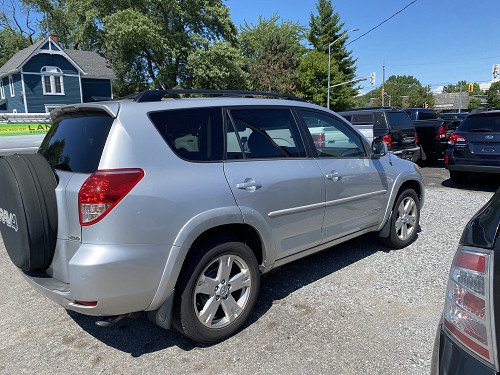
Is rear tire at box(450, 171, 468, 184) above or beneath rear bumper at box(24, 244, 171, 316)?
beneath

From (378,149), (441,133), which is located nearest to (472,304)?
(378,149)

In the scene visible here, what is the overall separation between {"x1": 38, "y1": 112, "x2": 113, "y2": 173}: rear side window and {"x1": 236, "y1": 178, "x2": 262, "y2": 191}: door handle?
100 centimetres

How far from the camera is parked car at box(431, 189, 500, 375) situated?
4.29ft

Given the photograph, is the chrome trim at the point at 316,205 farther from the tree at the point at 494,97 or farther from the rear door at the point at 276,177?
the tree at the point at 494,97

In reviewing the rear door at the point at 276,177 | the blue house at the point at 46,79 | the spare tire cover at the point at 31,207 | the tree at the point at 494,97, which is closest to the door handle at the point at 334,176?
the rear door at the point at 276,177

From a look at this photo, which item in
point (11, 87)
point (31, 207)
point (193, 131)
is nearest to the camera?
point (31, 207)

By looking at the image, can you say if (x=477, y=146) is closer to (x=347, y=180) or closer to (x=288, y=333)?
(x=347, y=180)

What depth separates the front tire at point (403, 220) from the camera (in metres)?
4.59

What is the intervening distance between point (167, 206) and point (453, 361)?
5.74ft

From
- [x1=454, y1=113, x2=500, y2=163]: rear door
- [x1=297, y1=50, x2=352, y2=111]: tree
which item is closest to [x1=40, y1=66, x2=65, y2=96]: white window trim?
[x1=297, y1=50, x2=352, y2=111]: tree

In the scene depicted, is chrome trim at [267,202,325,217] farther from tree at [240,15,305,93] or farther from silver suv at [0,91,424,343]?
tree at [240,15,305,93]

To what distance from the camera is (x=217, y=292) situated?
2879mm

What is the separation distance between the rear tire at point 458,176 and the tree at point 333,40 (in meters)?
39.8

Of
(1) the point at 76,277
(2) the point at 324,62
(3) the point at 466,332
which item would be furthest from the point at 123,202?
(2) the point at 324,62
